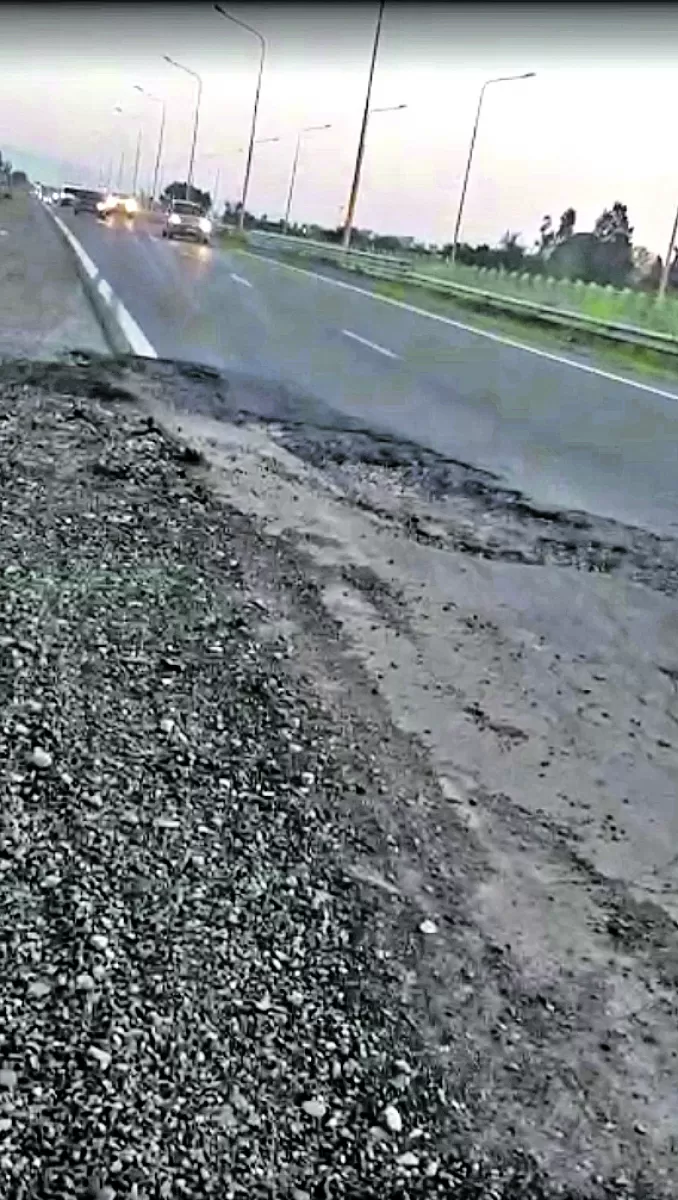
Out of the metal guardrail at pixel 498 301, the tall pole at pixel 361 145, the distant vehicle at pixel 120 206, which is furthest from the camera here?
the distant vehicle at pixel 120 206

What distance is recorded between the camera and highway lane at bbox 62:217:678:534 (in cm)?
928

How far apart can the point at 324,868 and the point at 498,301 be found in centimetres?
2598

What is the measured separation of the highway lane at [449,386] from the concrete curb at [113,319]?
0.59 feet

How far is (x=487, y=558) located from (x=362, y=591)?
1.11 m

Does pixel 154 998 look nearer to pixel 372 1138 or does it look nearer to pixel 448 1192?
Result: pixel 372 1138

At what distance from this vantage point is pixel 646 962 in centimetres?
306

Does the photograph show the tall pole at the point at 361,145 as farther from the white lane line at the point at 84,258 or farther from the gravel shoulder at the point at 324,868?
the gravel shoulder at the point at 324,868

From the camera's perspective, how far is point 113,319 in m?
15.4

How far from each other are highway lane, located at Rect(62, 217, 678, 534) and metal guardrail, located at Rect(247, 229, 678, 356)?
8.33ft

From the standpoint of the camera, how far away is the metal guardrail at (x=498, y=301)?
71.8 feet

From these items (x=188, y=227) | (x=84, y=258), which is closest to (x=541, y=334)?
(x=84, y=258)

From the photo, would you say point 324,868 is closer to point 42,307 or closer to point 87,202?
point 42,307

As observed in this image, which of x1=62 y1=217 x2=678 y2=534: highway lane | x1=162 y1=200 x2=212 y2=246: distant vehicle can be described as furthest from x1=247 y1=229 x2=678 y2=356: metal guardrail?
x1=162 y1=200 x2=212 y2=246: distant vehicle

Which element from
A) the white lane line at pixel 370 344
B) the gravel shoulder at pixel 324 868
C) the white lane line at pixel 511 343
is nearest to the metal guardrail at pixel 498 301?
the white lane line at pixel 511 343
